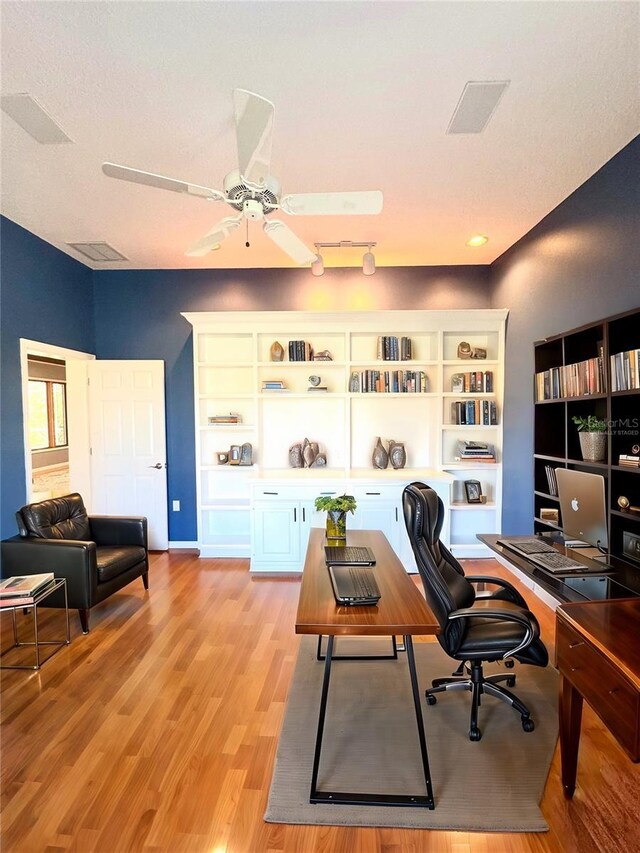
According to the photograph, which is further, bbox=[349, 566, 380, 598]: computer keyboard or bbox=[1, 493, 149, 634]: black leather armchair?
bbox=[1, 493, 149, 634]: black leather armchair

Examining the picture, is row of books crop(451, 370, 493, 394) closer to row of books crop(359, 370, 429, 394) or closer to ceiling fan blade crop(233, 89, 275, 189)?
row of books crop(359, 370, 429, 394)

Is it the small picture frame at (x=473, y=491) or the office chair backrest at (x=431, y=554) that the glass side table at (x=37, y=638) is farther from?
the small picture frame at (x=473, y=491)

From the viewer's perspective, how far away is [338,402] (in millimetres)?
4797

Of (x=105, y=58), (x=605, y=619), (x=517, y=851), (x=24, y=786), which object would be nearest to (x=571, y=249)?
Answer: (x=605, y=619)

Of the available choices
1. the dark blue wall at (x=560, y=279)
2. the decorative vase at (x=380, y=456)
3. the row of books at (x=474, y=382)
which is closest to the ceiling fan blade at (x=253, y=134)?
the dark blue wall at (x=560, y=279)

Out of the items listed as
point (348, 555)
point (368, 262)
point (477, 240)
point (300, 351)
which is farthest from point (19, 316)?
point (477, 240)

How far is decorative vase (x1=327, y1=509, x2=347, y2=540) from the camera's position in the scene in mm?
2674

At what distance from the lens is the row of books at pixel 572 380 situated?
274 centimetres

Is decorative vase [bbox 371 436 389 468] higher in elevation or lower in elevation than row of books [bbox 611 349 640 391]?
lower

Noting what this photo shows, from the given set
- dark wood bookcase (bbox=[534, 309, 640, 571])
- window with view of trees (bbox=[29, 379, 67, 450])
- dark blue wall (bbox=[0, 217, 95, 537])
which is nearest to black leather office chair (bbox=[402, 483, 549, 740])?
dark wood bookcase (bbox=[534, 309, 640, 571])

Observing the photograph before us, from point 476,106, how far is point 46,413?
794 cm

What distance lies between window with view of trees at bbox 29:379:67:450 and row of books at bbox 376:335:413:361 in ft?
19.2

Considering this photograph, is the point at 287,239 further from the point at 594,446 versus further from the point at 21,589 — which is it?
the point at 21,589

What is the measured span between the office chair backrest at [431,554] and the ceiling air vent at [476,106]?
2031 millimetres
